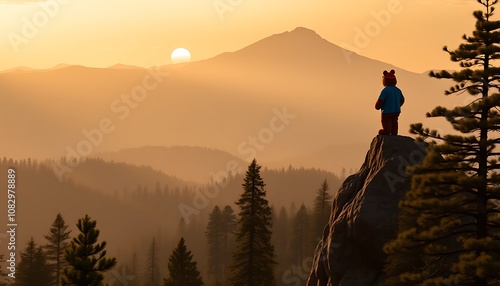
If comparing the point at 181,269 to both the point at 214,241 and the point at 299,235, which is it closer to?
the point at 299,235

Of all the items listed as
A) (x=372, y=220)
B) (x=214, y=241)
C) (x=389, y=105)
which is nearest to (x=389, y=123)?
(x=389, y=105)

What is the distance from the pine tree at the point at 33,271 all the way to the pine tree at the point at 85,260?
2681 centimetres

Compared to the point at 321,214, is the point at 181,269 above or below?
below

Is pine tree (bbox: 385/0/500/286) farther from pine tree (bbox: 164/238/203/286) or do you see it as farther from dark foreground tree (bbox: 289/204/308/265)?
dark foreground tree (bbox: 289/204/308/265)

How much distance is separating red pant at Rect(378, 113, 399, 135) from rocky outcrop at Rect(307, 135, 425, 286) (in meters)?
0.36

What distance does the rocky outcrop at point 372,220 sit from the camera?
23.4 meters

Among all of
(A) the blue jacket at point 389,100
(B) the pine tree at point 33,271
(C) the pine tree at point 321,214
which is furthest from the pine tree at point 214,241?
(A) the blue jacket at point 389,100

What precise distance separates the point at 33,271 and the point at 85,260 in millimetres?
27912

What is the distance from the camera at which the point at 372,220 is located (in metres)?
23.3

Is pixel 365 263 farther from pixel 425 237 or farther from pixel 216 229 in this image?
pixel 216 229

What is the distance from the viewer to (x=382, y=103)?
81.5 feet

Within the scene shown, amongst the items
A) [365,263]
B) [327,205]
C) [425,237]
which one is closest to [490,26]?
[425,237]

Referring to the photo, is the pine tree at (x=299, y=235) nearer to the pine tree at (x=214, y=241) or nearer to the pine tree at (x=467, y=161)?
the pine tree at (x=214, y=241)

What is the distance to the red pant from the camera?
24.9 meters
